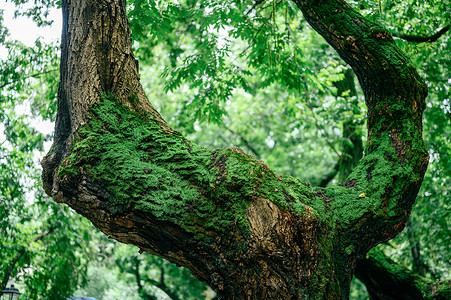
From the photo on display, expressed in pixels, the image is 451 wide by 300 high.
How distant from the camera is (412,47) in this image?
5719 mm

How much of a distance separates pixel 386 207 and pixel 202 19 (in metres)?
3.99

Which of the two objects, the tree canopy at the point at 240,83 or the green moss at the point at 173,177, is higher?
the tree canopy at the point at 240,83

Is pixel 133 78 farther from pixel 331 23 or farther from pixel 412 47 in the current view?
pixel 412 47

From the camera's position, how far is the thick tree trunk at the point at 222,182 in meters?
2.50

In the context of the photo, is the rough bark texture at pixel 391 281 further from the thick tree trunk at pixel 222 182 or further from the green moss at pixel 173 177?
the green moss at pixel 173 177

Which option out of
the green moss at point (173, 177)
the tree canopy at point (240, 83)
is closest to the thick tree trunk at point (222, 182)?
the green moss at point (173, 177)

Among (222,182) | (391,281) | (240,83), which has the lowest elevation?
(222,182)

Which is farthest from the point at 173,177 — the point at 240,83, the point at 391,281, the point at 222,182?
the point at 391,281

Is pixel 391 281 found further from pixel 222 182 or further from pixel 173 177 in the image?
pixel 173 177

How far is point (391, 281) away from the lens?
603 centimetres

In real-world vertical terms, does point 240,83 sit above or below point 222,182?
above

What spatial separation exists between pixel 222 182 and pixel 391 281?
462 centimetres

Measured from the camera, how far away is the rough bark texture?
18.5 feet

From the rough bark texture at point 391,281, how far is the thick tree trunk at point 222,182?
126 inches
